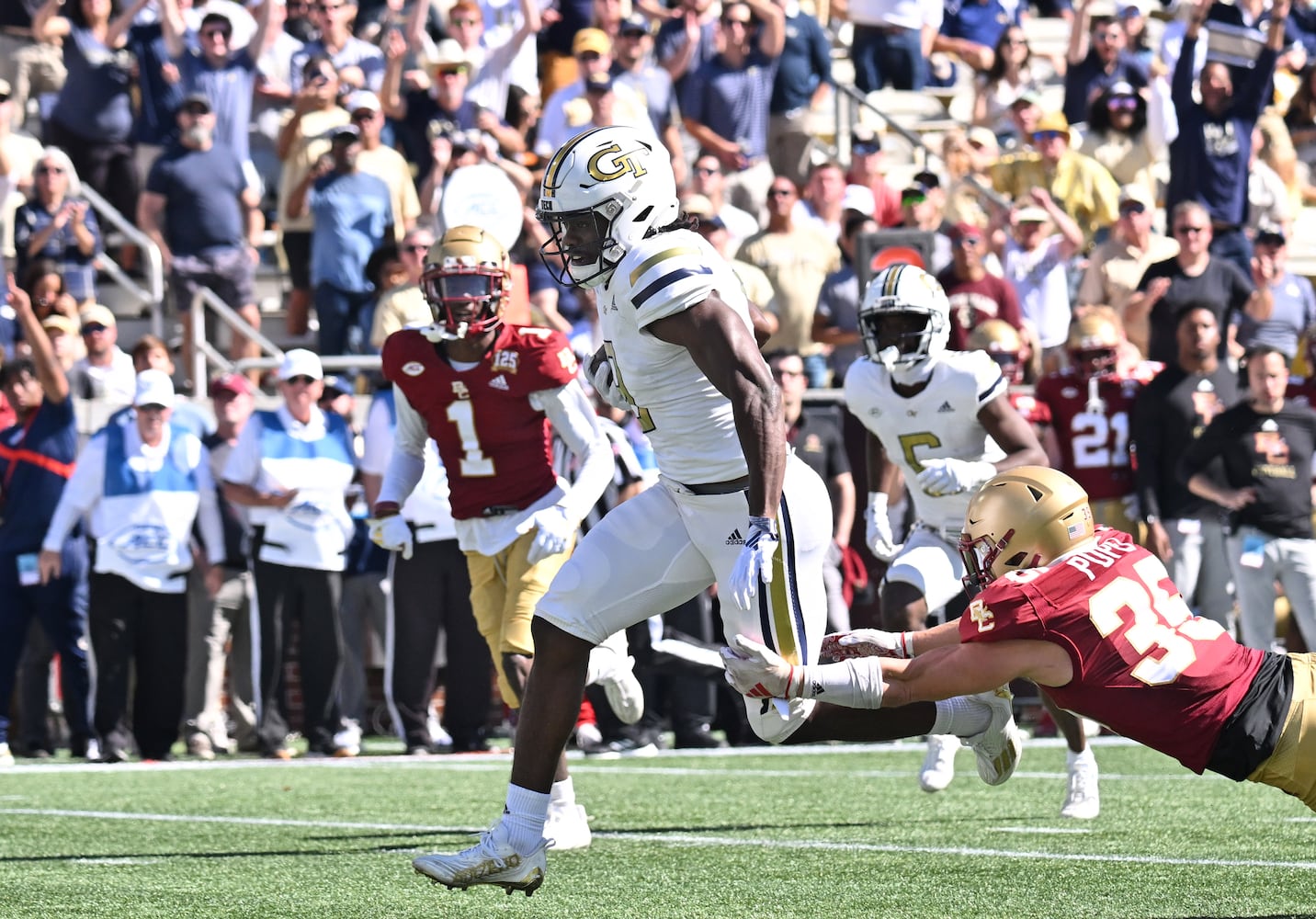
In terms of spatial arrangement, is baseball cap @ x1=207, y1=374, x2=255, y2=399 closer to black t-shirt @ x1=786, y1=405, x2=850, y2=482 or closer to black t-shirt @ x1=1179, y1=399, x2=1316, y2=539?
black t-shirt @ x1=786, y1=405, x2=850, y2=482

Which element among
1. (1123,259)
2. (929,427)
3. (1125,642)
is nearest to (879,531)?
(929,427)

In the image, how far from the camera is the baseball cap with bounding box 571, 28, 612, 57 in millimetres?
13445

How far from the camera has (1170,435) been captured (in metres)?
10.5

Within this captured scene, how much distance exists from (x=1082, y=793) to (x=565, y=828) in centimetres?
177

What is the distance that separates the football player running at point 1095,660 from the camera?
14.3ft

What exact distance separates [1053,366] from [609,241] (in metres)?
7.14

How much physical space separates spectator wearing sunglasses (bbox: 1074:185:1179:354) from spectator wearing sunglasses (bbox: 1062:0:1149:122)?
7.49ft

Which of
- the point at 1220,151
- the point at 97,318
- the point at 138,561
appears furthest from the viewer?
the point at 1220,151

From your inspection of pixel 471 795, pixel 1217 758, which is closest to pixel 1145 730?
pixel 1217 758

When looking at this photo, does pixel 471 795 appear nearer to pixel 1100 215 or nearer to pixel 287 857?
pixel 287 857

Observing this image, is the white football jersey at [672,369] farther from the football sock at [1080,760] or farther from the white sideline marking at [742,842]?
the football sock at [1080,760]

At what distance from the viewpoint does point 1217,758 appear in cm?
448

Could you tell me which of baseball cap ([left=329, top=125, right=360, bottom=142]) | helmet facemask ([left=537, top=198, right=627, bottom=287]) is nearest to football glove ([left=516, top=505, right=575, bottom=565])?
helmet facemask ([left=537, top=198, right=627, bottom=287])

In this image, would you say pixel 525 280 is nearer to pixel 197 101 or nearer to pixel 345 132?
pixel 345 132
